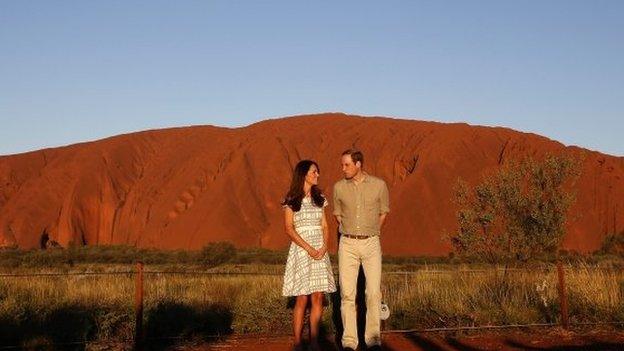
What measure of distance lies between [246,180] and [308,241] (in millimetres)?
51497

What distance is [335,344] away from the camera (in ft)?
36.4

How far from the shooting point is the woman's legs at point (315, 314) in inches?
348

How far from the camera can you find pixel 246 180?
198ft

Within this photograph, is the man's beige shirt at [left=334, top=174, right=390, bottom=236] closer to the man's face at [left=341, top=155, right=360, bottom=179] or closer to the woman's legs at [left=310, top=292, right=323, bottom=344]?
the man's face at [left=341, top=155, right=360, bottom=179]

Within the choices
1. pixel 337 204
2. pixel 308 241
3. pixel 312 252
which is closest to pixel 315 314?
pixel 312 252

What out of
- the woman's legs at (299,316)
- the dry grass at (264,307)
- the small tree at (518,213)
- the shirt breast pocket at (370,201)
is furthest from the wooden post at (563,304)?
the small tree at (518,213)

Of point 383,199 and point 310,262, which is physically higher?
point 383,199

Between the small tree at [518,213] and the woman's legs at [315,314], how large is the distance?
1536 centimetres

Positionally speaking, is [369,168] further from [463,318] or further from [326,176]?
[463,318]

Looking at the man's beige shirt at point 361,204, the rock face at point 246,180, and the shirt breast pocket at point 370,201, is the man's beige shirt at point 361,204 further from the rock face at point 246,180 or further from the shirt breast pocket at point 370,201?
the rock face at point 246,180

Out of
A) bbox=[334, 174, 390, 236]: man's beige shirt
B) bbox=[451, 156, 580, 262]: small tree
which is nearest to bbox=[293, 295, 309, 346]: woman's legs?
bbox=[334, 174, 390, 236]: man's beige shirt

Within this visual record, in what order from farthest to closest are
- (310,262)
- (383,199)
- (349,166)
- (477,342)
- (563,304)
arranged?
(563,304) < (477,342) < (383,199) < (349,166) < (310,262)

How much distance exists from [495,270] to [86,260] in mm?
36350

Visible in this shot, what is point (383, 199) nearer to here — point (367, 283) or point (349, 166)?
point (349, 166)
